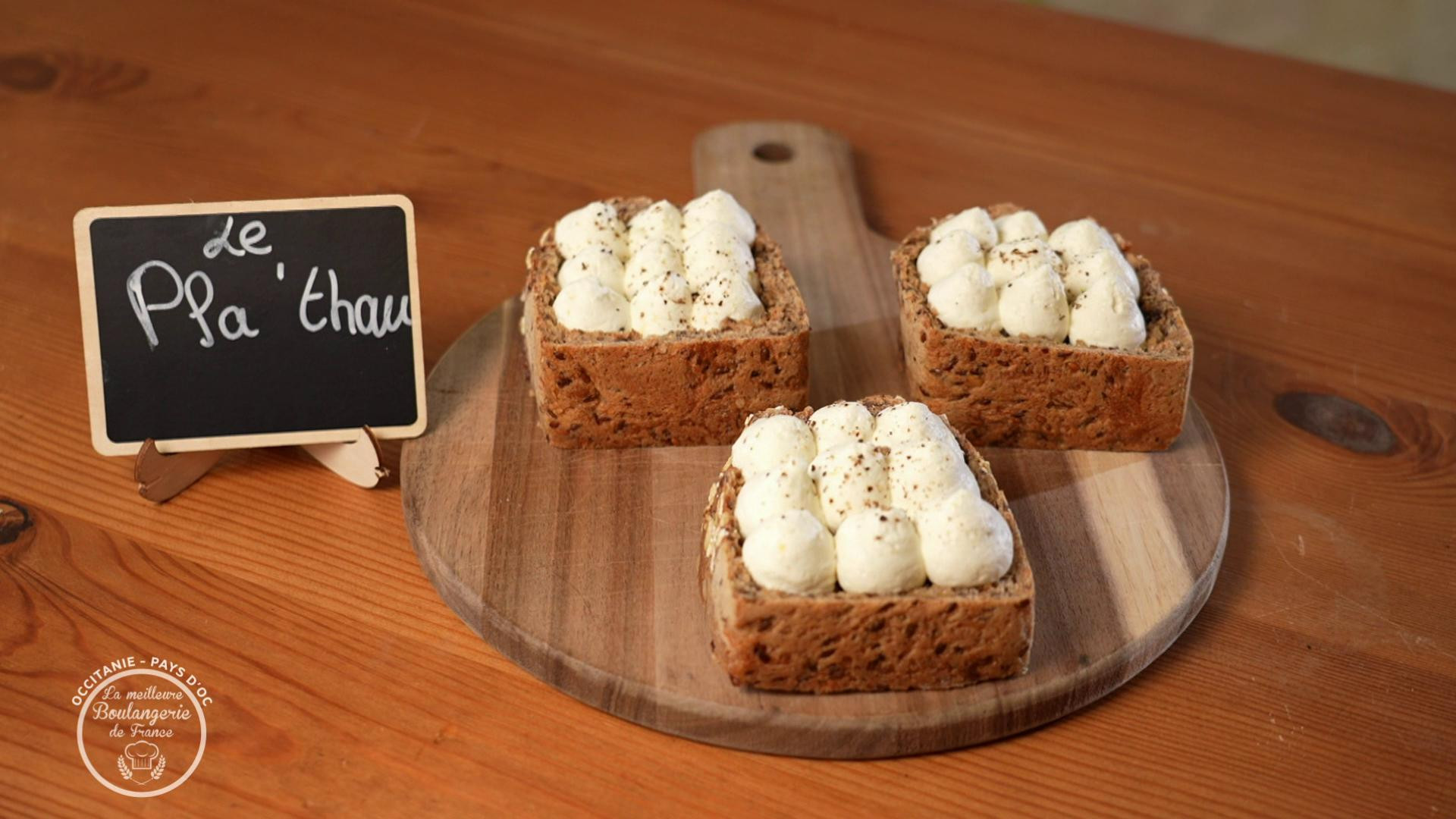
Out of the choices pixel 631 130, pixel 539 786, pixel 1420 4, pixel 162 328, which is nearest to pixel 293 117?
pixel 631 130

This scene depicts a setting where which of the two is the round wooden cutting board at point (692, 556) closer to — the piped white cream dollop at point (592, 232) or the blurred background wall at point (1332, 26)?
the piped white cream dollop at point (592, 232)

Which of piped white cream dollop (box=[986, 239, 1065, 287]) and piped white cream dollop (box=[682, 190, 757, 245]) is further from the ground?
piped white cream dollop (box=[986, 239, 1065, 287])

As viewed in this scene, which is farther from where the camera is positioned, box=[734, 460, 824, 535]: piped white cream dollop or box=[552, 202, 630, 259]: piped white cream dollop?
box=[552, 202, 630, 259]: piped white cream dollop

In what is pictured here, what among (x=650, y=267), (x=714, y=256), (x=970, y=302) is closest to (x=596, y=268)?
(x=650, y=267)

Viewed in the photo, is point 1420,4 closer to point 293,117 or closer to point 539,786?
point 293,117

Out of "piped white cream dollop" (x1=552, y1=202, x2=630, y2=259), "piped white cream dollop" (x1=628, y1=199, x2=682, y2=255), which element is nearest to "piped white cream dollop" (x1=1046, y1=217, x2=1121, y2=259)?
"piped white cream dollop" (x1=628, y1=199, x2=682, y2=255)

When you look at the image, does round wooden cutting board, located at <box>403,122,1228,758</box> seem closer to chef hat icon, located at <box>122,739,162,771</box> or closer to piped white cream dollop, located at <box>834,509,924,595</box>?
piped white cream dollop, located at <box>834,509,924,595</box>

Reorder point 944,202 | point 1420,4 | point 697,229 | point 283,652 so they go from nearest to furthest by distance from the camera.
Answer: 1. point 283,652
2. point 697,229
3. point 944,202
4. point 1420,4
